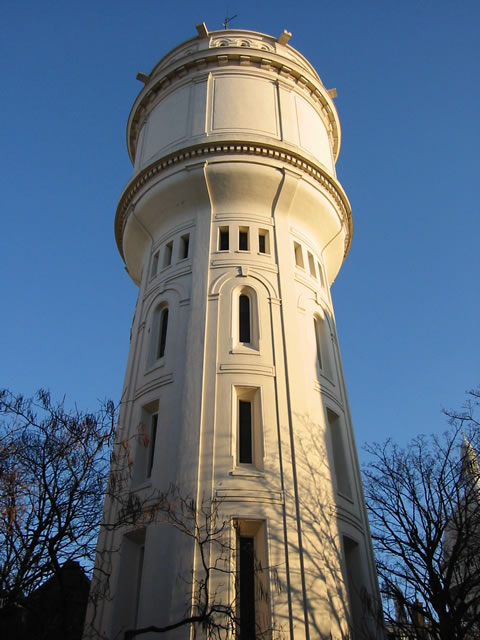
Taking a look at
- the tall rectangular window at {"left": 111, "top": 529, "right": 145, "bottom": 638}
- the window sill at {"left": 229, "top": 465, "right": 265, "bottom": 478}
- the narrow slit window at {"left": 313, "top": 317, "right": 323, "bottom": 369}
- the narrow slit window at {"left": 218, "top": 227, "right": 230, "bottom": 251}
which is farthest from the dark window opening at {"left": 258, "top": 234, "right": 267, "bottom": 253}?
the tall rectangular window at {"left": 111, "top": 529, "right": 145, "bottom": 638}

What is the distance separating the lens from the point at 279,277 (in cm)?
2192

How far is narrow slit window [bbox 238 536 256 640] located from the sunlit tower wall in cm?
5

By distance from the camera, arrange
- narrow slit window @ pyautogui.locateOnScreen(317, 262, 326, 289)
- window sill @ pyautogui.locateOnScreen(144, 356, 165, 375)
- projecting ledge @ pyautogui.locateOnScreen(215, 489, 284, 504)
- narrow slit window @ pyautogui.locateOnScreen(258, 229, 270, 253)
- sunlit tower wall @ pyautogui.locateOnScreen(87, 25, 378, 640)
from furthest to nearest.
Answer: narrow slit window @ pyautogui.locateOnScreen(317, 262, 326, 289) < narrow slit window @ pyautogui.locateOnScreen(258, 229, 270, 253) < window sill @ pyautogui.locateOnScreen(144, 356, 165, 375) < projecting ledge @ pyautogui.locateOnScreen(215, 489, 284, 504) < sunlit tower wall @ pyautogui.locateOnScreen(87, 25, 378, 640)

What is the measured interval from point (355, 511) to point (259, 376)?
514cm

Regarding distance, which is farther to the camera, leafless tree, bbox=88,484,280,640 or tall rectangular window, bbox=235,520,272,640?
tall rectangular window, bbox=235,520,272,640

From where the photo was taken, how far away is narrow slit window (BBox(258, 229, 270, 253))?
2288 centimetres

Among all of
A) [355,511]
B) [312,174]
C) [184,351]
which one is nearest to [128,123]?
[312,174]

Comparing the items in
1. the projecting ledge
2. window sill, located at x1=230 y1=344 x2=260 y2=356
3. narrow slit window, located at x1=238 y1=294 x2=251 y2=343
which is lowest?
the projecting ledge

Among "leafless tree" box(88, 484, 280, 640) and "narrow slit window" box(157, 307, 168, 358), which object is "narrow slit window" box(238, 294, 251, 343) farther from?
"leafless tree" box(88, 484, 280, 640)

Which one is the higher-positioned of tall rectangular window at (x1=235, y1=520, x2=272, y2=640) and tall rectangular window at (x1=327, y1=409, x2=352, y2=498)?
tall rectangular window at (x1=327, y1=409, x2=352, y2=498)

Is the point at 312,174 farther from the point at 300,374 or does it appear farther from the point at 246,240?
the point at 300,374

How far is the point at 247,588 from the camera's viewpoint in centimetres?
1546

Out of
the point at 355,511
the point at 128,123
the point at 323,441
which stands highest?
the point at 128,123

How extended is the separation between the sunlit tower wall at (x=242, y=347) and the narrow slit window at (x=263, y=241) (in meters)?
0.09
